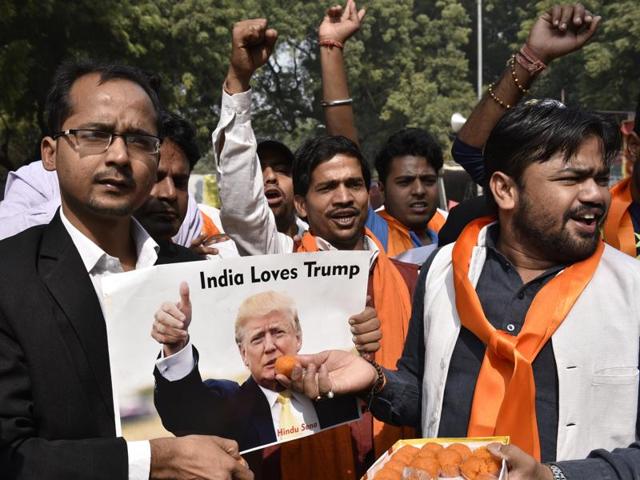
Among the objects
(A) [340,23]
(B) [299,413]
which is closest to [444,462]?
(B) [299,413]

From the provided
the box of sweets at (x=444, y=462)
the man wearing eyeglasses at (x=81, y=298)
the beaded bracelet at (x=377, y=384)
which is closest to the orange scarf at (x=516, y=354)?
the box of sweets at (x=444, y=462)

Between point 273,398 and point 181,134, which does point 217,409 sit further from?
point 181,134

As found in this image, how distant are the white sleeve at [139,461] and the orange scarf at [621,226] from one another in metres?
1.84

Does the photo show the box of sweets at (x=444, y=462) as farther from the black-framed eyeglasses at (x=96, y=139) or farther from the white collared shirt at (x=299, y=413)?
the black-framed eyeglasses at (x=96, y=139)

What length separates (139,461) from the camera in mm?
1934

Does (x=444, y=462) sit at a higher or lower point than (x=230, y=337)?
lower

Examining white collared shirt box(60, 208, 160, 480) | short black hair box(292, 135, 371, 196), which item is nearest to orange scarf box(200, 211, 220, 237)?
short black hair box(292, 135, 371, 196)

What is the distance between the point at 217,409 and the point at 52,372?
16.9 inches

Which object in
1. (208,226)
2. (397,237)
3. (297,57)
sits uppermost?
(297,57)

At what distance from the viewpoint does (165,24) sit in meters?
18.4

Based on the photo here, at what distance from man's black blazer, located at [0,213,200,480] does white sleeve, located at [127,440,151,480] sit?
2 centimetres

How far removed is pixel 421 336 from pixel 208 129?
70.3 ft

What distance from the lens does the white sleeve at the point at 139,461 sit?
193 cm

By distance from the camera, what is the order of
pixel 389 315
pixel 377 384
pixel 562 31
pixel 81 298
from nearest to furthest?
pixel 81 298 → pixel 377 384 → pixel 562 31 → pixel 389 315
